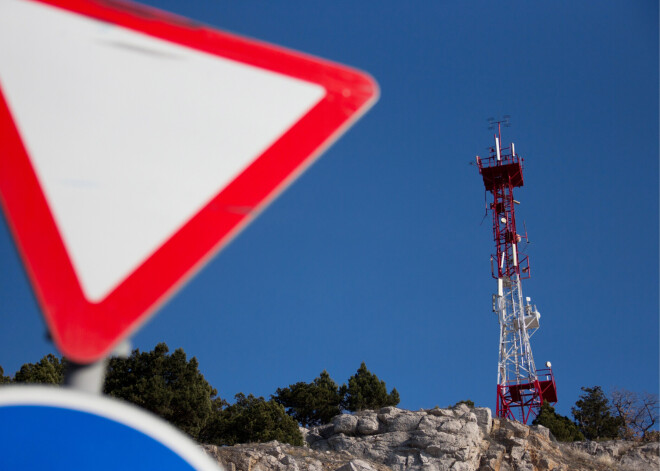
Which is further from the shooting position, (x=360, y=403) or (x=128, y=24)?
(x=360, y=403)

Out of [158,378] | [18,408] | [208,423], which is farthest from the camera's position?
[208,423]

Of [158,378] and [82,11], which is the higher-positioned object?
[158,378]

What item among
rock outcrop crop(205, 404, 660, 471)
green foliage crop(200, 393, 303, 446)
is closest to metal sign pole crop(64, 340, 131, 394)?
rock outcrop crop(205, 404, 660, 471)

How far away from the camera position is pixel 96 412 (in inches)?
45.3

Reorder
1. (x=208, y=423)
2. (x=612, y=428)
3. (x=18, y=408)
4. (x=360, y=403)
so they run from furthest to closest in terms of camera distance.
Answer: (x=612, y=428) → (x=360, y=403) → (x=208, y=423) → (x=18, y=408)

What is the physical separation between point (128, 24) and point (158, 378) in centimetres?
2258

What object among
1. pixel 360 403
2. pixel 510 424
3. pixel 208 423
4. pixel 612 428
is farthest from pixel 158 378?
pixel 612 428

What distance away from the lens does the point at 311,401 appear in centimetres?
2942

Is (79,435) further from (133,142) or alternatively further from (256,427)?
(256,427)

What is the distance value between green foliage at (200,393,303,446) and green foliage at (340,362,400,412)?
232 inches

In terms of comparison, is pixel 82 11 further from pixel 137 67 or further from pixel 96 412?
pixel 96 412

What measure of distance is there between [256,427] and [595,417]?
61.1 ft

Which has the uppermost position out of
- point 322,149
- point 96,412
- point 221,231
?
point 322,149

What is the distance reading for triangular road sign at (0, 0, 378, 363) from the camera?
124 centimetres
